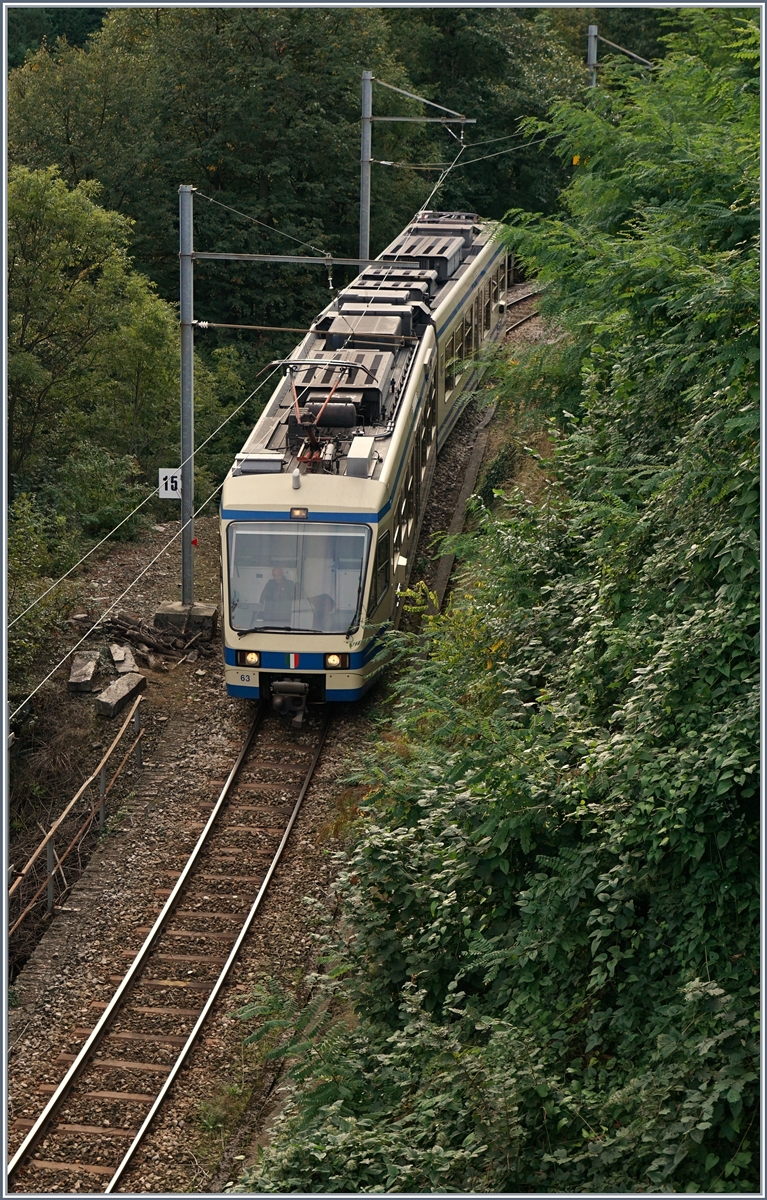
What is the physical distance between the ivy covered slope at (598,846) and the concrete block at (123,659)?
6217 millimetres

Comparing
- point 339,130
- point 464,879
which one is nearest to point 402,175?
point 339,130

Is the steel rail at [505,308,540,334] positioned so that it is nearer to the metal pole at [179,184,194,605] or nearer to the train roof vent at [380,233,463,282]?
the train roof vent at [380,233,463,282]

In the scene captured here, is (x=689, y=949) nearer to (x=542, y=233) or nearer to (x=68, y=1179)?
(x=68, y=1179)

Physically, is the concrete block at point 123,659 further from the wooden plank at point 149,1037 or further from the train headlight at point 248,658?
the wooden plank at point 149,1037

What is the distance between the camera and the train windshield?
50.2 ft

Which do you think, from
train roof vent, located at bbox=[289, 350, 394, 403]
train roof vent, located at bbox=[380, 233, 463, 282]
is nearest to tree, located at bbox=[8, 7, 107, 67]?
train roof vent, located at bbox=[380, 233, 463, 282]

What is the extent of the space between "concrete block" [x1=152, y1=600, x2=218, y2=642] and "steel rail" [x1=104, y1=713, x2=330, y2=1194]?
326 centimetres

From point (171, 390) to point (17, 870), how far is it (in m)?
15.8

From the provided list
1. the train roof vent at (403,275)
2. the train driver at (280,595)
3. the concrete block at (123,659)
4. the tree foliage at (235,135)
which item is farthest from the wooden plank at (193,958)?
the tree foliage at (235,135)

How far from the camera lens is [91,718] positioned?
54.8 feet

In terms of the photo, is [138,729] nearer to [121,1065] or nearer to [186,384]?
[186,384]

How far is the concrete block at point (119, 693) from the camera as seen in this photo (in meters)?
16.7

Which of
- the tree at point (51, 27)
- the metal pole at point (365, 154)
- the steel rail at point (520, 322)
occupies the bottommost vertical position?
the steel rail at point (520, 322)

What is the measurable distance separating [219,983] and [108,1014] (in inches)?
39.0
